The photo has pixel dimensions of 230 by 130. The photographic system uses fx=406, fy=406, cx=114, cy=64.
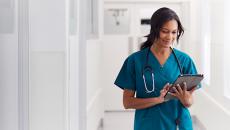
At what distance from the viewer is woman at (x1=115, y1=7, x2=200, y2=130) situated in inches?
80.0

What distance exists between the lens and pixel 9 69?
1.95 m

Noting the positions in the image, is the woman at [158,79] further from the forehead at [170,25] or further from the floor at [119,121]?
the floor at [119,121]

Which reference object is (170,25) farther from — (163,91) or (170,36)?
(163,91)

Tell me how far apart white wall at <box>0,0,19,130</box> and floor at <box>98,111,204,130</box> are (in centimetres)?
390

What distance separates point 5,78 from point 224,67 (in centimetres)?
310

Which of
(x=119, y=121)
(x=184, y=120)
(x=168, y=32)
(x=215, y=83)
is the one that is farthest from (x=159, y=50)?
(x=119, y=121)

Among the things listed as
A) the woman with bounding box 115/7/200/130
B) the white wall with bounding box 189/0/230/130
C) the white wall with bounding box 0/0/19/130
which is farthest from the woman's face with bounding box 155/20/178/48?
the white wall with bounding box 189/0/230/130

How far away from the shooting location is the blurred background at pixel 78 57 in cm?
199

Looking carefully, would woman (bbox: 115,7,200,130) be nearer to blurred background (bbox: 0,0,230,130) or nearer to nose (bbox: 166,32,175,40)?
nose (bbox: 166,32,175,40)

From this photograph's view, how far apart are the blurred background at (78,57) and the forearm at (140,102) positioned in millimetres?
368

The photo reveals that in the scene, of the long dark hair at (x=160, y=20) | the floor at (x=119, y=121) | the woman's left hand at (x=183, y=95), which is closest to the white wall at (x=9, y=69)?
the long dark hair at (x=160, y=20)

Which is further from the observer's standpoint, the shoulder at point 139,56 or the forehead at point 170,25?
the shoulder at point 139,56

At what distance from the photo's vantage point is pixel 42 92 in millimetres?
2197

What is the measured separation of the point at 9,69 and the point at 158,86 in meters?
0.76
